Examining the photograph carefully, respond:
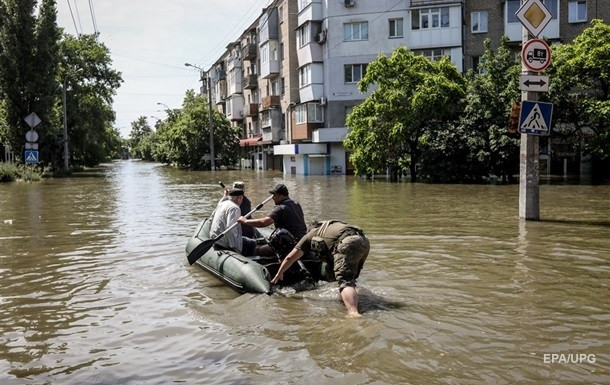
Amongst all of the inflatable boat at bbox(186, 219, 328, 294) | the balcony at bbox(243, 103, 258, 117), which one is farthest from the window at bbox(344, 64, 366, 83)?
the inflatable boat at bbox(186, 219, 328, 294)

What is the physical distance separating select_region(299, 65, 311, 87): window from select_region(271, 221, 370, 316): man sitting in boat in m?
37.4

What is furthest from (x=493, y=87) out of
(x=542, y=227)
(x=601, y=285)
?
(x=601, y=285)

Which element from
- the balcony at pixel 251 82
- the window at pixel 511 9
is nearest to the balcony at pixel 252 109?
the balcony at pixel 251 82

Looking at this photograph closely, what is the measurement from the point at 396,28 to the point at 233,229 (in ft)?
113

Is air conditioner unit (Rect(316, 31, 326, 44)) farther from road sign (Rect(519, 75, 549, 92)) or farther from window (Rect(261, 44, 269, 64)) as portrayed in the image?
road sign (Rect(519, 75, 549, 92))

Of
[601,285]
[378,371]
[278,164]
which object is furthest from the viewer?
[278,164]

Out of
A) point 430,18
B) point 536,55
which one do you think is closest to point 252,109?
point 430,18

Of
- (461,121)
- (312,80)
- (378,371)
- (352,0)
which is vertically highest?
(352,0)

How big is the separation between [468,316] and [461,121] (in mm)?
25698

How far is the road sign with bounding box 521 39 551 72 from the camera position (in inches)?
515

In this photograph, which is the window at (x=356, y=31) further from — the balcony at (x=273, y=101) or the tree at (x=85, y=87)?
the tree at (x=85, y=87)

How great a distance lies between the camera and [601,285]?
8047 mm

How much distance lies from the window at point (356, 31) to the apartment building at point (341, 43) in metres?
0.07

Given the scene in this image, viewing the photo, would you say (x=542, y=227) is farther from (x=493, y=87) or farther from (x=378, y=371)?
(x=493, y=87)
